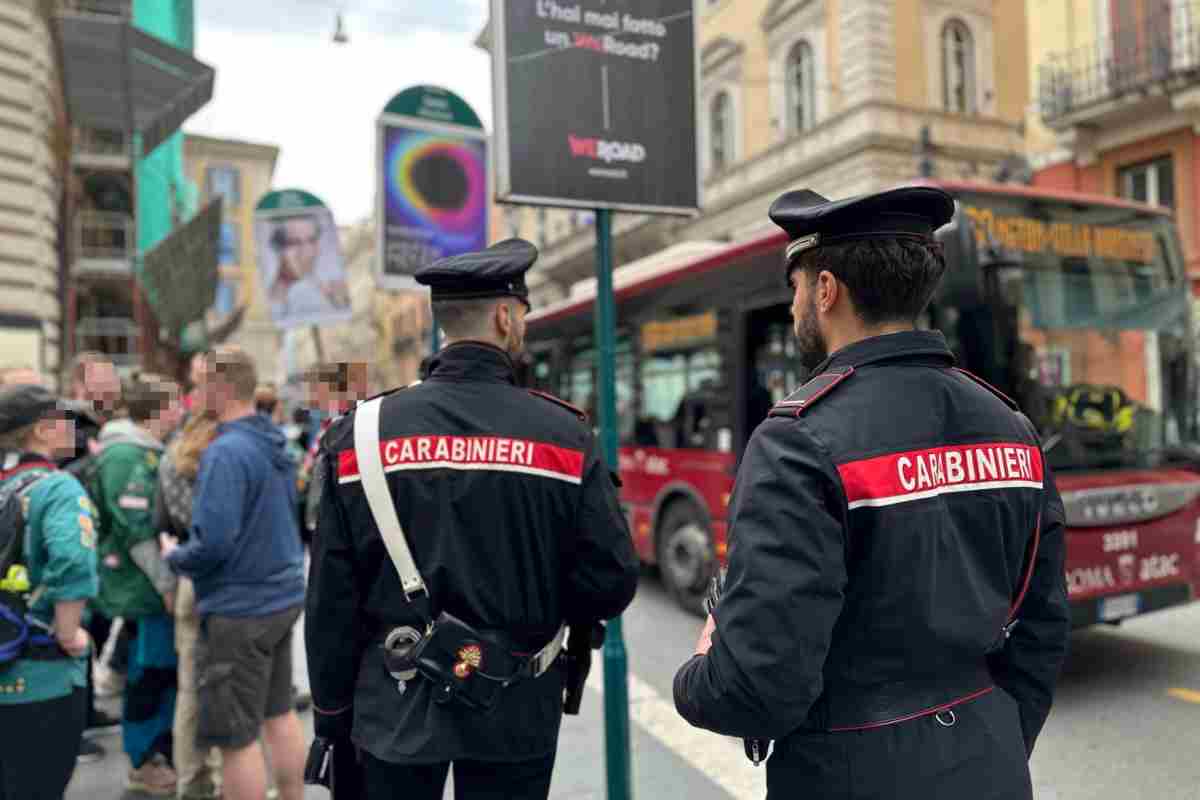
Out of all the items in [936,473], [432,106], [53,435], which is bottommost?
[936,473]

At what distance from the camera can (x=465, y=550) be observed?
7.40 feet

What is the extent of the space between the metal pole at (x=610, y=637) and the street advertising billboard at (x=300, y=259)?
581 centimetres

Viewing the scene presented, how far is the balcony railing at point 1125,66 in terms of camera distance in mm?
15016

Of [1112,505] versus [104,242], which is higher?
[104,242]

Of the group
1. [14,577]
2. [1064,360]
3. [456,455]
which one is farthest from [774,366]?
[14,577]

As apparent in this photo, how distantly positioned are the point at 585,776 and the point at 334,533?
2.58 m

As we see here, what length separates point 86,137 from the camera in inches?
1043

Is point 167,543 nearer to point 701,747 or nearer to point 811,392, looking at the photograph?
point 701,747

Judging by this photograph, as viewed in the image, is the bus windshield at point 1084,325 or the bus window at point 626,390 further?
the bus window at point 626,390

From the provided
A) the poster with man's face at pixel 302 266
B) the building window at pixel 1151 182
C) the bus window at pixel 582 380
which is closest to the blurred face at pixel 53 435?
the poster with man's face at pixel 302 266

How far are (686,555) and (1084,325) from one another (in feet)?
12.1

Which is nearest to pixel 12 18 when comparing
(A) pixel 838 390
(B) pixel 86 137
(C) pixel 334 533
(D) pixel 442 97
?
(D) pixel 442 97

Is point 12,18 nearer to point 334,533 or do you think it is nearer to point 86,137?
point 86,137

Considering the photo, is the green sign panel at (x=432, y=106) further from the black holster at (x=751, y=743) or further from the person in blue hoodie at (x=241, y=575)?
the black holster at (x=751, y=743)
